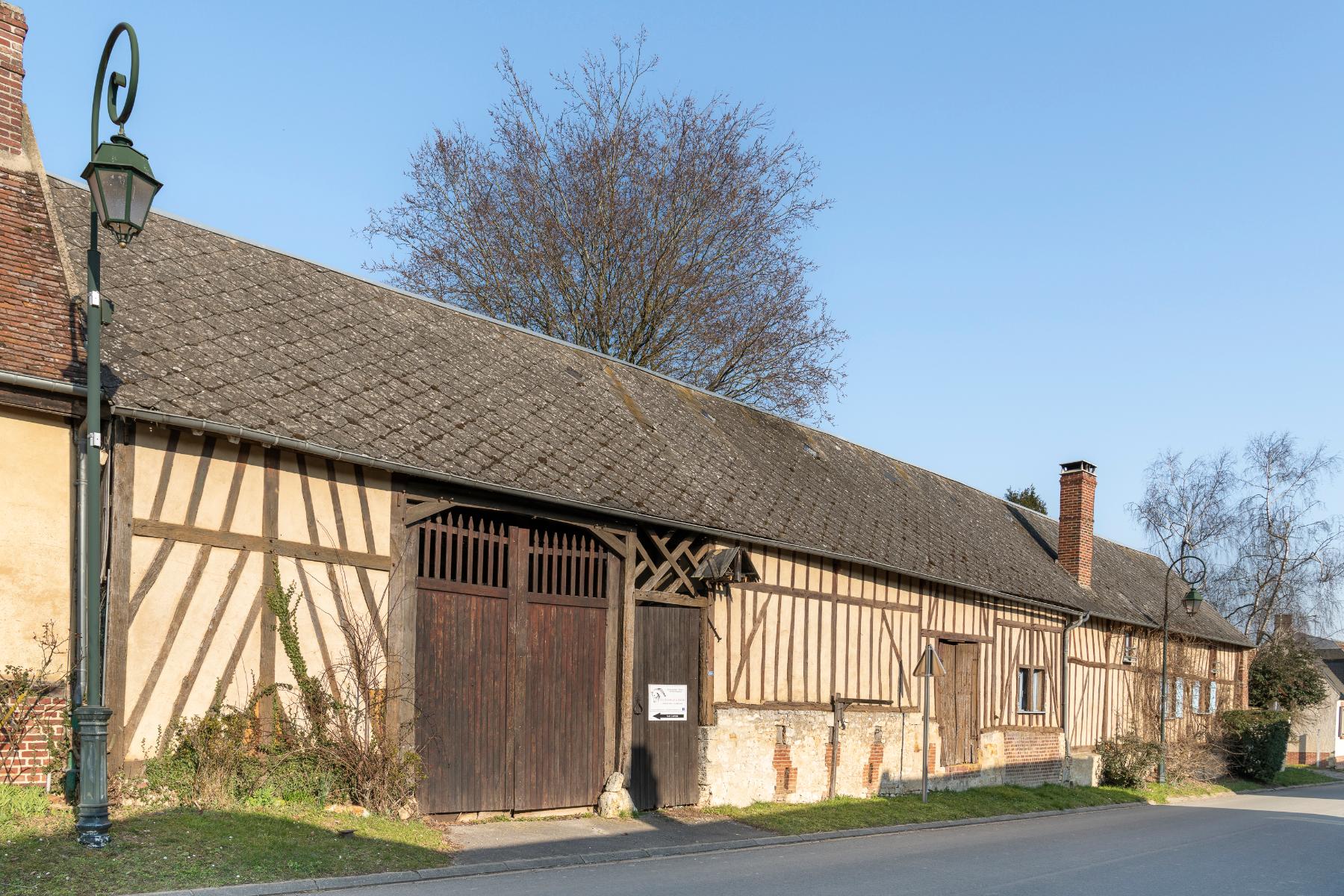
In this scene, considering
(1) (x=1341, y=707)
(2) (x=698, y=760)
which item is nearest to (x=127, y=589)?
(2) (x=698, y=760)

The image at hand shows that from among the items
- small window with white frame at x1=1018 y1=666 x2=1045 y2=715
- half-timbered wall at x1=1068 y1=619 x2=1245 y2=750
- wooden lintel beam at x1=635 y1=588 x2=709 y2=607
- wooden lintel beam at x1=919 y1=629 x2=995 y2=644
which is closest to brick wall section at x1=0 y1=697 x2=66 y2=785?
wooden lintel beam at x1=635 y1=588 x2=709 y2=607

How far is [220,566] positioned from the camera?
9555 mm

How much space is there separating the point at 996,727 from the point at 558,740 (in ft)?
34.7

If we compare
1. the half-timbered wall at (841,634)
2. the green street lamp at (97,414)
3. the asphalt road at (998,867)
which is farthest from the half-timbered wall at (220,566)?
the half-timbered wall at (841,634)

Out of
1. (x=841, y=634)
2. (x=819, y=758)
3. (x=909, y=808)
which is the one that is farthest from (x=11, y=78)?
(x=909, y=808)

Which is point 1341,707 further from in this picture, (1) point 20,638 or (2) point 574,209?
(1) point 20,638

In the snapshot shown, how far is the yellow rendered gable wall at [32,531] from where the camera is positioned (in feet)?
28.4

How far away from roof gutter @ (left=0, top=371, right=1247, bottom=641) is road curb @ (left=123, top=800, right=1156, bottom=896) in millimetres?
3410

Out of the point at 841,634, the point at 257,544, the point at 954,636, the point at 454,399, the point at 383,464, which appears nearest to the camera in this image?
the point at 257,544

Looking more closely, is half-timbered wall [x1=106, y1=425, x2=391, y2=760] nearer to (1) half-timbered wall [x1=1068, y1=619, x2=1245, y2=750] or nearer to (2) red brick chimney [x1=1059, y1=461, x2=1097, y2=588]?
(1) half-timbered wall [x1=1068, y1=619, x2=1245, y2=750]

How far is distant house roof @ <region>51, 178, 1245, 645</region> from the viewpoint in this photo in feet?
33.2

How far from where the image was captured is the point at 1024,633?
70.2 feet

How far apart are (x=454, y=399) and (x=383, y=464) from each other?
7.26 ft

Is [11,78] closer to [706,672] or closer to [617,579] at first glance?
[617,579]
